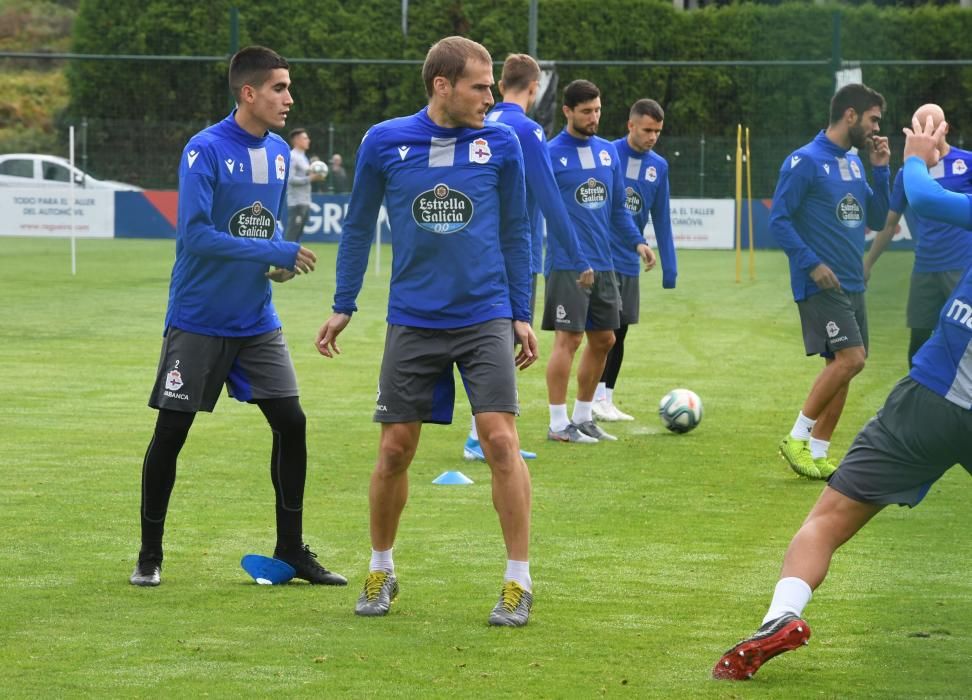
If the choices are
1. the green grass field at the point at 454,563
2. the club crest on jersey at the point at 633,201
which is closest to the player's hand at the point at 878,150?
the green grass field at the point at 454,563

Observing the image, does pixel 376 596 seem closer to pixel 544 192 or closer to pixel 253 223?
pixel 253 223

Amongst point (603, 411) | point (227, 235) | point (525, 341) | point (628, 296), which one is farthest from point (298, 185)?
point (525, 341)

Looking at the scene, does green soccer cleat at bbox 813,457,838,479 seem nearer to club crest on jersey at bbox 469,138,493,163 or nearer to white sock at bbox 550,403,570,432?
white sock at bbox 550,403,570,432

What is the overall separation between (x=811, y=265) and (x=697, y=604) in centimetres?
333

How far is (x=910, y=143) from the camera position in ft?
16.3

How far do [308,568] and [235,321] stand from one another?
39.5 inches

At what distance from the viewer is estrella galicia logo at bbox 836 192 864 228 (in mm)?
9008

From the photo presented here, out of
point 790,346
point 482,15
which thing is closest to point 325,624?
point 790,346

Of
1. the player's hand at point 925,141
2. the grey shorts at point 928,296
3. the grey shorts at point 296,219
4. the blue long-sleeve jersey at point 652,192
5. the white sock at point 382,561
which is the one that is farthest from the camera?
the grey shorts at point 296,219

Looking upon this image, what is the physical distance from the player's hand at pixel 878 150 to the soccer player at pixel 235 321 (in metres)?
3.70

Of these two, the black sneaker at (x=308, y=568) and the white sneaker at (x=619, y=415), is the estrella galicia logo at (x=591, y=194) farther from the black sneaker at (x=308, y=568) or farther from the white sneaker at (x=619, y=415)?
the black sneaker at (x=308, y=568)

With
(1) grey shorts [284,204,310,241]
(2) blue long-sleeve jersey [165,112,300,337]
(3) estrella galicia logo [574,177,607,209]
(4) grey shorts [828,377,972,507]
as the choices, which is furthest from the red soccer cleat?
(1) grey shorts [284,204,310,241]

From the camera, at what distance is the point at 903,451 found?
480 cm

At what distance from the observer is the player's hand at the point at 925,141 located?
4945 mm
